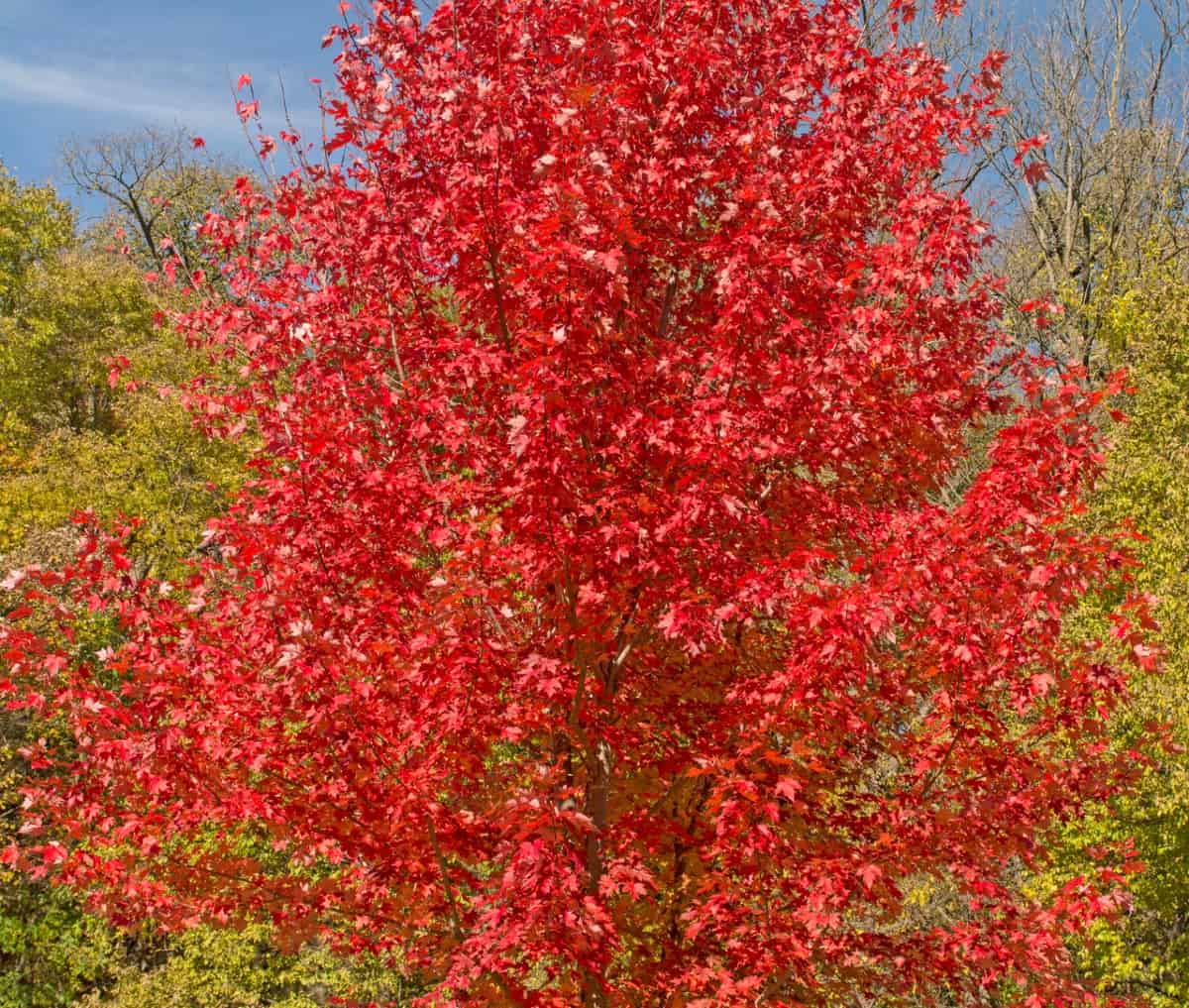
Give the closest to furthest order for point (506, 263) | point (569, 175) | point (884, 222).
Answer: point (569, 175)
point (506, 263)
point (884, 222)

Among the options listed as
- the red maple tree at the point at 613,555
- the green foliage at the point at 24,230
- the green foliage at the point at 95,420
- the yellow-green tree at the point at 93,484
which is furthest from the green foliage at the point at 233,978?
the green foliage at the point at 24,230

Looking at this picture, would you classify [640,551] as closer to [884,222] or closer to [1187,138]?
[884,222]

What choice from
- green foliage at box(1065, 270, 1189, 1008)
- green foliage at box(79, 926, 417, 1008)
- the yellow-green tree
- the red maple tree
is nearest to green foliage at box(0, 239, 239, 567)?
the yellow-green tree

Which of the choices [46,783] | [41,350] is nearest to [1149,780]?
[46,783]

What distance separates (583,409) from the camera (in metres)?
4.61

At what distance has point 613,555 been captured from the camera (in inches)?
184

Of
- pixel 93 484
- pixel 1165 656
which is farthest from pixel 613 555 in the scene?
pixel 93 484

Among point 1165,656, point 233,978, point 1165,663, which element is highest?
point 1165,656

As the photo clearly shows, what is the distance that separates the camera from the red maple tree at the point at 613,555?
4.57 metres

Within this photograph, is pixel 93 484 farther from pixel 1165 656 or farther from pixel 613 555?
pixel 1165 656

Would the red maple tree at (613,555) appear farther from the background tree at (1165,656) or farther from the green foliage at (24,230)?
the green foliage at (24,230)

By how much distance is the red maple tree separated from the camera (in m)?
4.57

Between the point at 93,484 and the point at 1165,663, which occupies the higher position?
the point at 93,484

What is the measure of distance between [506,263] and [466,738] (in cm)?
286
